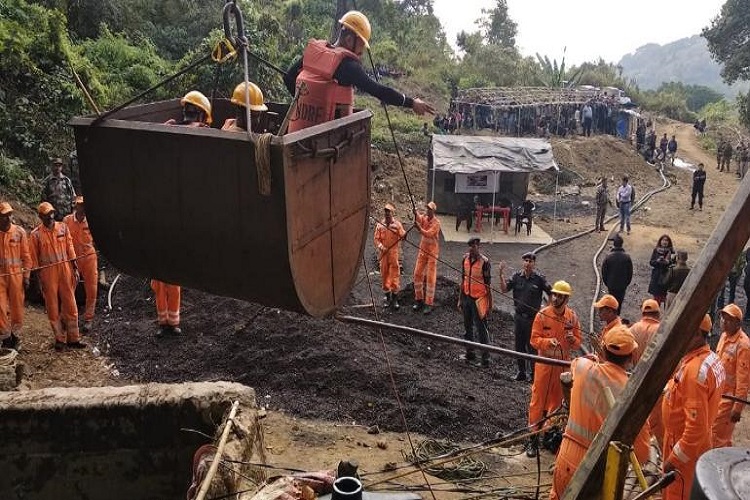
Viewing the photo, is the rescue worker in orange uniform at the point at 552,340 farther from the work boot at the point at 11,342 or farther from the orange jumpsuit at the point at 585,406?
the work boot at the point at 11,342

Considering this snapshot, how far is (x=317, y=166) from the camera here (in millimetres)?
4113

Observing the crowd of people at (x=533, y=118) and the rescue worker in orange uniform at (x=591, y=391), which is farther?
the crowd of people at (x=533, y=118)

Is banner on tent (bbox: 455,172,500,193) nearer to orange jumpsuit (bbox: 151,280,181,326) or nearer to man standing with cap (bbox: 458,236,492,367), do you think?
man standing with cap (bbox: 458,236,492,367)

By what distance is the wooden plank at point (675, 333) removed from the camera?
2.42 metres

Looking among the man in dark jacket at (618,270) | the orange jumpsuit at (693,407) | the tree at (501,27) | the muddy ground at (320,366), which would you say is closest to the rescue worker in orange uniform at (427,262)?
the muddy ground at (320,366)

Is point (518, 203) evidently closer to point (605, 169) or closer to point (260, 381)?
point (605, 169)

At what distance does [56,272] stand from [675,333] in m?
7.93

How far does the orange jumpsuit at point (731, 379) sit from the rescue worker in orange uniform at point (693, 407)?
144 centimetres

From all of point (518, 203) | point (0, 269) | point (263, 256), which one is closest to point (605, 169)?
point (518, 203)

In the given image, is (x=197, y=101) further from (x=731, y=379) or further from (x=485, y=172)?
(x=485, y=172)

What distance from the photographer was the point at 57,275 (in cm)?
856

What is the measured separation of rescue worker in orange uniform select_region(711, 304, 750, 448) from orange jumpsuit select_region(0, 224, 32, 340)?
7.63 metres

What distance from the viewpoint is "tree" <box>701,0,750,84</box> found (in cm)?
3192

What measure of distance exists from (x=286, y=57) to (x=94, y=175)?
1826 cm
